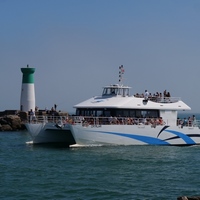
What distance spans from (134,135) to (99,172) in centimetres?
961

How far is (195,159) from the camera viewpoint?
27.5m

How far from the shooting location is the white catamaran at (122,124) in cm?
3061

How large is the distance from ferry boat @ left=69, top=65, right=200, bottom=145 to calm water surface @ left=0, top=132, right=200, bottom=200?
850mm

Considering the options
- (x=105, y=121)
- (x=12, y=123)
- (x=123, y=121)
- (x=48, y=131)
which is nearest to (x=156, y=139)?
(x=123, y=121)

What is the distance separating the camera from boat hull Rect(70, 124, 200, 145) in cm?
3034

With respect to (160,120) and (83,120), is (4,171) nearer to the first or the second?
(83,120)

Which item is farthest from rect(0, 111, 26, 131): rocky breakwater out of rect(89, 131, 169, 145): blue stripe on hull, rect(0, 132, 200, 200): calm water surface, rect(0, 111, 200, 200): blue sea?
rect(89, 131, 169, 145): blue stripe on hull

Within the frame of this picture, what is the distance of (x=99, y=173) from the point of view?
22.2m

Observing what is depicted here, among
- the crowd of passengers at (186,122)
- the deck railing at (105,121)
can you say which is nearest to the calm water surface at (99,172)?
the deck railing at (105,121)

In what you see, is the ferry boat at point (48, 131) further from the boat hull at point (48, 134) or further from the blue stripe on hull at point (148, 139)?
the blue stripe on hull at point (148, 139)

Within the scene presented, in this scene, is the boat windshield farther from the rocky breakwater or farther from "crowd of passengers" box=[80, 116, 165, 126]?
the rocky breakwater

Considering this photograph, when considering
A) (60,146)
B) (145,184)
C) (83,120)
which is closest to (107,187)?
(145,184)

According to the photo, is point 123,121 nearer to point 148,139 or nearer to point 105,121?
point 105,121

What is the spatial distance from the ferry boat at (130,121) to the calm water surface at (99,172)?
2.79 feet
